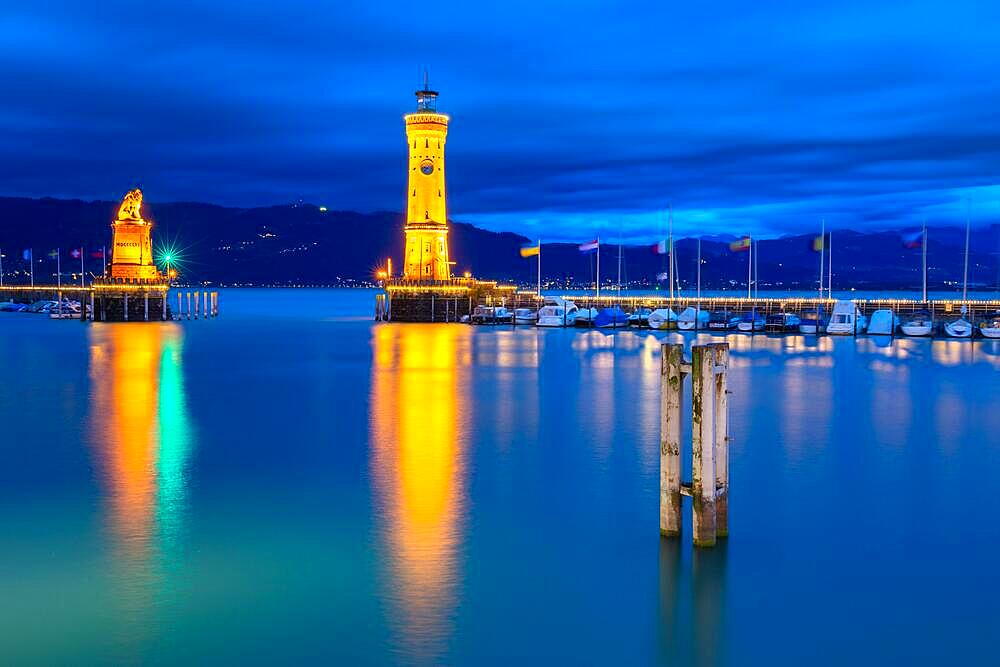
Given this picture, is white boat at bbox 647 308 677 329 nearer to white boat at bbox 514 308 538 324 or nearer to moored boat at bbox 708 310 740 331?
moored boat at bbox 708 310 740 331

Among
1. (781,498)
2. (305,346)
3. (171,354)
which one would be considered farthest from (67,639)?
(305,346)

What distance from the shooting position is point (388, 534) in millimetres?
16438

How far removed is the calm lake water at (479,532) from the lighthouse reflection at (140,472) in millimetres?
81

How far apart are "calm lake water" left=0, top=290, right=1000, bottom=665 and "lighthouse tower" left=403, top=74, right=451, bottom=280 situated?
52115 millimetres

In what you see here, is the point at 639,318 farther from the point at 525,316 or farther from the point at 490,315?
the point at 490,315

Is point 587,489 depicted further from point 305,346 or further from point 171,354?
point 305,346

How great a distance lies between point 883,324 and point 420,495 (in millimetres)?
57209

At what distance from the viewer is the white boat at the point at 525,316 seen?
84.5 m

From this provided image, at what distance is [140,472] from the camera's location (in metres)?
21.4

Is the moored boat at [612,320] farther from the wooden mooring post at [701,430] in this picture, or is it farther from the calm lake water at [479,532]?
the wooden mooring post at [701,430]

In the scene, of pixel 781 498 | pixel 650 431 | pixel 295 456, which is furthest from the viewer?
pixel 650 431

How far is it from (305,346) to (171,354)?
1140 centimetres

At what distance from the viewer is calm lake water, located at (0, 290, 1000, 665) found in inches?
483

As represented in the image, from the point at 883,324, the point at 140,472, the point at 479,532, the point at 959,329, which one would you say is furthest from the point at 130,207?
the point at 479,532
